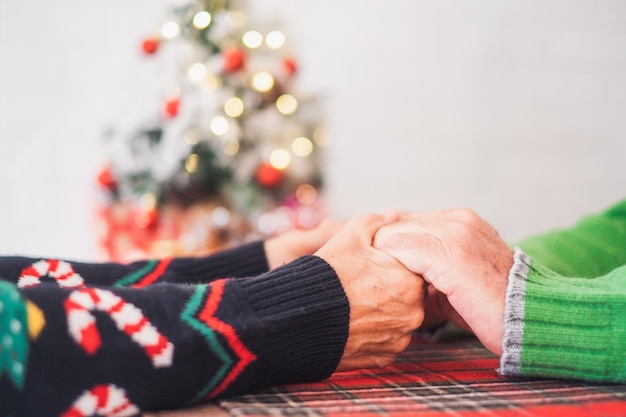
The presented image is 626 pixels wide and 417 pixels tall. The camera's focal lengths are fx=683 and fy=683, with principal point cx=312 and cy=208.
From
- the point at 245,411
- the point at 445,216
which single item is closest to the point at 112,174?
the point at 445,216

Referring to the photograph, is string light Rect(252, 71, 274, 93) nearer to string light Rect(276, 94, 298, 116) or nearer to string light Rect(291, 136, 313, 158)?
string light Rect(276, 94, 298, 116)

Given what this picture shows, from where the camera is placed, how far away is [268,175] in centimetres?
220

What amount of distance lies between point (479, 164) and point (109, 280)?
1978 mm

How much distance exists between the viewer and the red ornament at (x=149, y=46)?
215 cm

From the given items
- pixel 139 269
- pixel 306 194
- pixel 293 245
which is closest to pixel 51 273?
pixel 139 269

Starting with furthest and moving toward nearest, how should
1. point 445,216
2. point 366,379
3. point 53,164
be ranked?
point 53,164 < point 445,216 < point 366,379

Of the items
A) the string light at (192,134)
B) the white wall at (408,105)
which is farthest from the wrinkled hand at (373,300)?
the white wall at (408,105)

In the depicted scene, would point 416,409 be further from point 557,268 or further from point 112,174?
point 112,174

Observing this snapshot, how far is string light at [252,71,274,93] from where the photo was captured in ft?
7.26

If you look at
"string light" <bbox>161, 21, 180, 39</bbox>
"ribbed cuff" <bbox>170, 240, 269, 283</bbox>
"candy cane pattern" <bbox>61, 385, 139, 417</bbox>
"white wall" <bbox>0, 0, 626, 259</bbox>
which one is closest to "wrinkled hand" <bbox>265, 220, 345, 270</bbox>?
"ribbed cuff" <bbox>170, 240, 269, 283</bbox>

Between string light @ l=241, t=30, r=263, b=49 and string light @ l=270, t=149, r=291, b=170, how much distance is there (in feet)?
1.16

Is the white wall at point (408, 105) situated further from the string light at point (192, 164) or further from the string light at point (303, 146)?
the string light at point (192, 164)

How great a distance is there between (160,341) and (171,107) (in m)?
1.56

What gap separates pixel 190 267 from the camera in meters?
1.13
